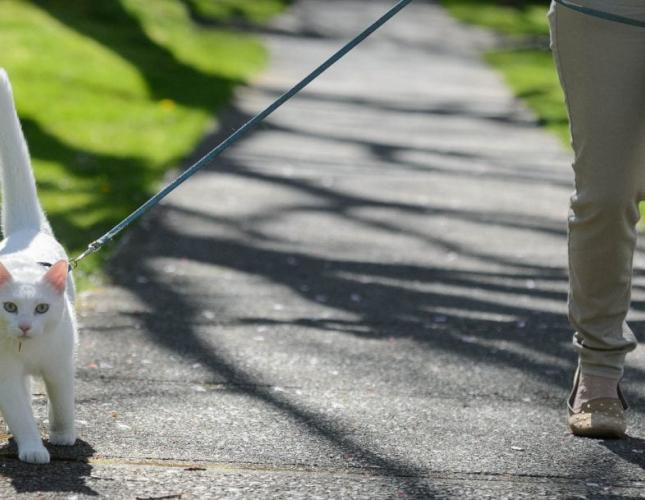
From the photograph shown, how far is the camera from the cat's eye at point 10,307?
3.31 meters

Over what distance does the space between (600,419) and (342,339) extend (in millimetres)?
1513

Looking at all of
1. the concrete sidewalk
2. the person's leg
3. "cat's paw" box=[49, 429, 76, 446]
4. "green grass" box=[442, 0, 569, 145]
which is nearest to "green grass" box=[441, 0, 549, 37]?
"green grass" box=[442, 0, 569, 145]

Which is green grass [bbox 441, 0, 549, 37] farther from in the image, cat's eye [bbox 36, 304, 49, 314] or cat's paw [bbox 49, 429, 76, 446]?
cat's eye [bbox 36, 304, 49, 314]

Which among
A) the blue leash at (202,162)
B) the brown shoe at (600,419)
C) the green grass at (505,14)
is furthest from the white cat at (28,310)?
the green grass at (505,14)

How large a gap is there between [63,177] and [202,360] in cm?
408

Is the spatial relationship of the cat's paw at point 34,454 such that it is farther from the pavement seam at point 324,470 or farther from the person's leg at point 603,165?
the person's leg at point 603,165

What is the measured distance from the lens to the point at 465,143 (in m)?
11.5

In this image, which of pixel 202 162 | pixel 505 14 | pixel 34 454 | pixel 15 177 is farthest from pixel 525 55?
pixel 34 454

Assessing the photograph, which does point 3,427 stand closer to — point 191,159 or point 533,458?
point 533,458

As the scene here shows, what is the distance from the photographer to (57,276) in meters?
3.38

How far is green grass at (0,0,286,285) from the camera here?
8.21m

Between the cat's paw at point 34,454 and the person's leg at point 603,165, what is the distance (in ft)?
5.61

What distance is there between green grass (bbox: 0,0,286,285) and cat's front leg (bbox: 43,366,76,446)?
2506mm

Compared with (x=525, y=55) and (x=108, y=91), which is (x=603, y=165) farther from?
(x=525, y=55)
